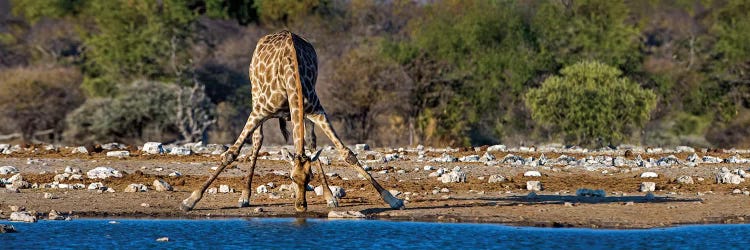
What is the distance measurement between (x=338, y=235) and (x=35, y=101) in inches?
1090

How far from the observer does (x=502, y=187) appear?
1884 centimetres

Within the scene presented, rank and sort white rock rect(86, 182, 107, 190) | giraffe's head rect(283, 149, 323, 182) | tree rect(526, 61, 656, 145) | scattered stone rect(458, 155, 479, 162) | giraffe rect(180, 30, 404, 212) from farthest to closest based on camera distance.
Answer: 1. tree rect(526, 61, 656, 145)
2. scattered stone rect(458, 155, 479, 162)
3. white rock rect(86, 182, 107, 190)
4. giraffe rect(180, 30, 404, 212)
5. giraffe's head rect(283, 149, 323, 182)

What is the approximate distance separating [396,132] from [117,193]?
64.0 ft

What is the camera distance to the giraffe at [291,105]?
15625mm

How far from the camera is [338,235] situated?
14.4 meters

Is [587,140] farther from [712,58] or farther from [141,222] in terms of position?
[141,222]

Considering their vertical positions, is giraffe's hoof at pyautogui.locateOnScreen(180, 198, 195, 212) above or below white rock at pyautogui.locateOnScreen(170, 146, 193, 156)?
below

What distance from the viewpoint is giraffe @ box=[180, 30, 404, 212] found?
15625mm

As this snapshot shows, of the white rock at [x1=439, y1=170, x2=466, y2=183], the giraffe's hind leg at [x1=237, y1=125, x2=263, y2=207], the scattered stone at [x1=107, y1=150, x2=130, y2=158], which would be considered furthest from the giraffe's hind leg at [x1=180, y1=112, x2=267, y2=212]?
the scattered stone at [x1=107, y1=150, x2=130, y2=158]

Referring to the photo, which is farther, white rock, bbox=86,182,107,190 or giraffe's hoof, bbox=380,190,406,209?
white rock, bbox=86,182,107,190

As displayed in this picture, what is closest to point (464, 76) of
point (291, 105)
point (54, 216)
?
point (291, 105)

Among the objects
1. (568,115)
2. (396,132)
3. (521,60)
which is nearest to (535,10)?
(521,60)

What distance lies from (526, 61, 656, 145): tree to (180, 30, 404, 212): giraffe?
651 inches

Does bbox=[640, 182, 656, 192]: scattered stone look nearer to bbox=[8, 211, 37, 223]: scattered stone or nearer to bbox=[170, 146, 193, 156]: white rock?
bbox=[8, 211, 37, 223]: scattered stone
